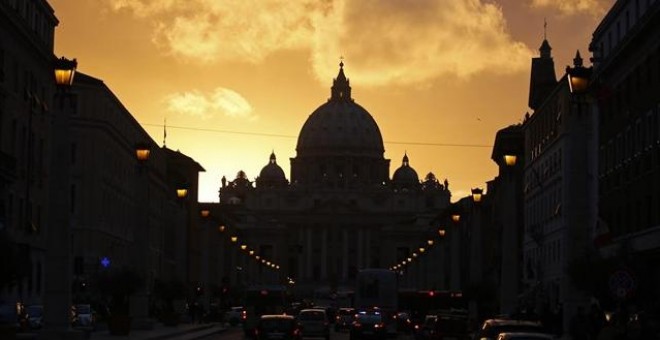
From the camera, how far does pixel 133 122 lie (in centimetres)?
11594

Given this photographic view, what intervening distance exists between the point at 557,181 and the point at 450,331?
33873mm

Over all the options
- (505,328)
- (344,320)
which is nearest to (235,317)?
(344,320)

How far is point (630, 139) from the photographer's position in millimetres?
59000

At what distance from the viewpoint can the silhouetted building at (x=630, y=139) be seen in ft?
167

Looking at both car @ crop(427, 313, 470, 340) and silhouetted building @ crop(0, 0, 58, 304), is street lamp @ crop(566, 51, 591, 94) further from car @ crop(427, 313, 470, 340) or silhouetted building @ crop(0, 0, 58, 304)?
silhouetted building @ crop(0, 0, 58, 304)

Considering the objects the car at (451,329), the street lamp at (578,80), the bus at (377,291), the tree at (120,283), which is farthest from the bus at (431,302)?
the street lamp at (578,80)

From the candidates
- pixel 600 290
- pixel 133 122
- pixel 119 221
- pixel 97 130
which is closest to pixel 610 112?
pixel 600 290

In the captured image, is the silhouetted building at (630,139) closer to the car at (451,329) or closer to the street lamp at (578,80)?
the car at (451,329)

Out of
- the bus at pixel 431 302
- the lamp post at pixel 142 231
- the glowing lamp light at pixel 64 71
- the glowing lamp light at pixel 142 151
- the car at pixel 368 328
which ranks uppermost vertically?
the glowing lamp light at pixel 64 71

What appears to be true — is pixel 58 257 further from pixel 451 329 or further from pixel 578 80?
pixel 578 80

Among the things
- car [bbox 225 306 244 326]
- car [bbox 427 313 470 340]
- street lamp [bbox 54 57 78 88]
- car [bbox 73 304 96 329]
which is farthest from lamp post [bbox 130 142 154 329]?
car [bbox 225 306 244 326]

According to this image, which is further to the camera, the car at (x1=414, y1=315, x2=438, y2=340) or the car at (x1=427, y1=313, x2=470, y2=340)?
the car at (x1=414, y1=315, x2=438, y2=340)

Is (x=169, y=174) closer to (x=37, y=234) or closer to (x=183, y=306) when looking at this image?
(x=183, y=306)

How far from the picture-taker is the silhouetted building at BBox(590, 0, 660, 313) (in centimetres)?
5078
